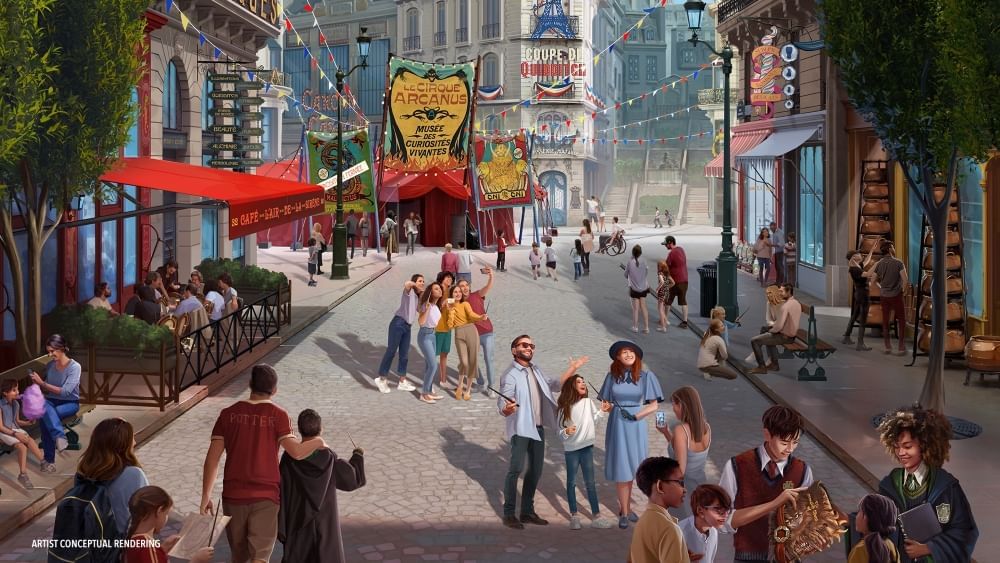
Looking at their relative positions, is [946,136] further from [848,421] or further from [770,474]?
[770,474]

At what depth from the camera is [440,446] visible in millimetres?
11984

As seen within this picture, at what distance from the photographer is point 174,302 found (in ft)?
60.7

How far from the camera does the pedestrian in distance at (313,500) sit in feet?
22.8

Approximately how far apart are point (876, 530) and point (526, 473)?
4.38 m

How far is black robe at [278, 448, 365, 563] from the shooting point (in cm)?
697

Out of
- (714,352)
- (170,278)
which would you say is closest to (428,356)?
(714,352)

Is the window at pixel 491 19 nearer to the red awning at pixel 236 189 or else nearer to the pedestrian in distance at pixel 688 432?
the red awning at pixel 236 189

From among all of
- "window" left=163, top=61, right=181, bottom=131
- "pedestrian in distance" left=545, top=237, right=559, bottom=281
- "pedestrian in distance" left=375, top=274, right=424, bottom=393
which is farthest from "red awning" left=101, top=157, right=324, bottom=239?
"pedestrian in distance" left=545, top=237, right=559, bottom=281

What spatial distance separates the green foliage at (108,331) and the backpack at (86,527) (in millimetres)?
8010

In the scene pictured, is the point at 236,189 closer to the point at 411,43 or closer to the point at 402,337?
the point at 402,337

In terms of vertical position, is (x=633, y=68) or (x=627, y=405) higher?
(x=633, y=68)

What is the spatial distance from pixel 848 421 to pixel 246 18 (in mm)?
20554

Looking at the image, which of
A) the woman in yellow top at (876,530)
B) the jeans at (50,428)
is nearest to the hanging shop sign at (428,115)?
the jeans at (50,428)

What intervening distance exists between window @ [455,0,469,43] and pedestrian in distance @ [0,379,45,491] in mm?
63902
